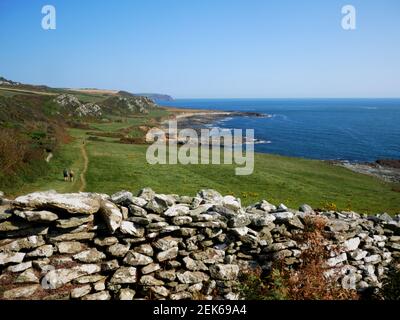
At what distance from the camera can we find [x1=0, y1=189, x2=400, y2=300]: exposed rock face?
30.7ft

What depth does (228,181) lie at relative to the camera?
37750 millimetres

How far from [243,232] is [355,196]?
93.4 ft

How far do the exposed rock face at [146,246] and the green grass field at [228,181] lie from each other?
52.4 ft

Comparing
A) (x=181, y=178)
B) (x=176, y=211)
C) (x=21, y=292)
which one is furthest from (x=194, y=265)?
(x=181, y=178)

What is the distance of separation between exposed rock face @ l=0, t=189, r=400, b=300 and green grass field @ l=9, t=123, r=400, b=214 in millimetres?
15983

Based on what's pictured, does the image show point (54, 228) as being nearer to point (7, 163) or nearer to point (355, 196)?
point (7, 163)

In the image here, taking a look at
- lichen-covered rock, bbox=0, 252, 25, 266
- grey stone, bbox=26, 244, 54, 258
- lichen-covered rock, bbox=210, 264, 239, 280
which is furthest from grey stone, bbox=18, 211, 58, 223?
lichen-covered rock, bbox=210, 264, 239, 280

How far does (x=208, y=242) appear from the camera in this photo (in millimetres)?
10875

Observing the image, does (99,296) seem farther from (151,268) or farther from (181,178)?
(181,178)

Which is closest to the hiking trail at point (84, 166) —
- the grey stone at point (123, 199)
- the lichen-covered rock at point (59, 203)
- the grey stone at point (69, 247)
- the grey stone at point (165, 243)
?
the grey stone at point (123, 199)

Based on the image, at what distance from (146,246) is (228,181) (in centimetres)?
2786

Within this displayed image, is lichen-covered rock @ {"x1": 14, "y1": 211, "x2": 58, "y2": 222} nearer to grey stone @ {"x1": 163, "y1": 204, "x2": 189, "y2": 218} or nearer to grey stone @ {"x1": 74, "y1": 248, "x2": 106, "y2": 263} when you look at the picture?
grey stone @ {"x1": 74, "y1": 248, "x2": 106, "y2": 263}

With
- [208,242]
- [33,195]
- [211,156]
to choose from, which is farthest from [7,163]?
[211,156]

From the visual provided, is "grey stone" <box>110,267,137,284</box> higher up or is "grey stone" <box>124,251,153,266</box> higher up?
"grey stone" <box>124,251,153,266</box>
